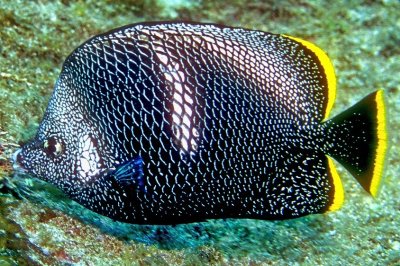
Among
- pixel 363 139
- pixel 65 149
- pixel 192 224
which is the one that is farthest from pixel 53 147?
pixel 363 139

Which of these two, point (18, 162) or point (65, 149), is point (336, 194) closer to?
point (65, 149)

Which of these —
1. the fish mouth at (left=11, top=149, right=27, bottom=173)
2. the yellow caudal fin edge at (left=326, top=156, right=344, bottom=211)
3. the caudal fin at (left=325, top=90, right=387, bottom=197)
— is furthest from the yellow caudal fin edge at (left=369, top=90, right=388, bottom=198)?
the fish mouth at (left=11, top=149, right=27, bottom=173)

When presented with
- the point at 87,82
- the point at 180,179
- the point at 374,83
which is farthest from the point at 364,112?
the point at 374,83

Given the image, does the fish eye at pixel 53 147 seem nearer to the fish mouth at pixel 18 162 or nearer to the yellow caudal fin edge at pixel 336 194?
the fish mouth at pixel 18 162

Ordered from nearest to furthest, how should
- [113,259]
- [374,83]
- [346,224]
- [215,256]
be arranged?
[113,259], [215,256], [346,224], [374,83]

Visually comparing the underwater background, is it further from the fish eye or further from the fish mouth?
the fish eye

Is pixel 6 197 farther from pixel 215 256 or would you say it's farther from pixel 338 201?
pixel 338 201

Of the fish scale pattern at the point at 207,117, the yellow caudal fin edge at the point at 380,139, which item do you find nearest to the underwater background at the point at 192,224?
the yellow caudal fin edge at the point at 380,139
